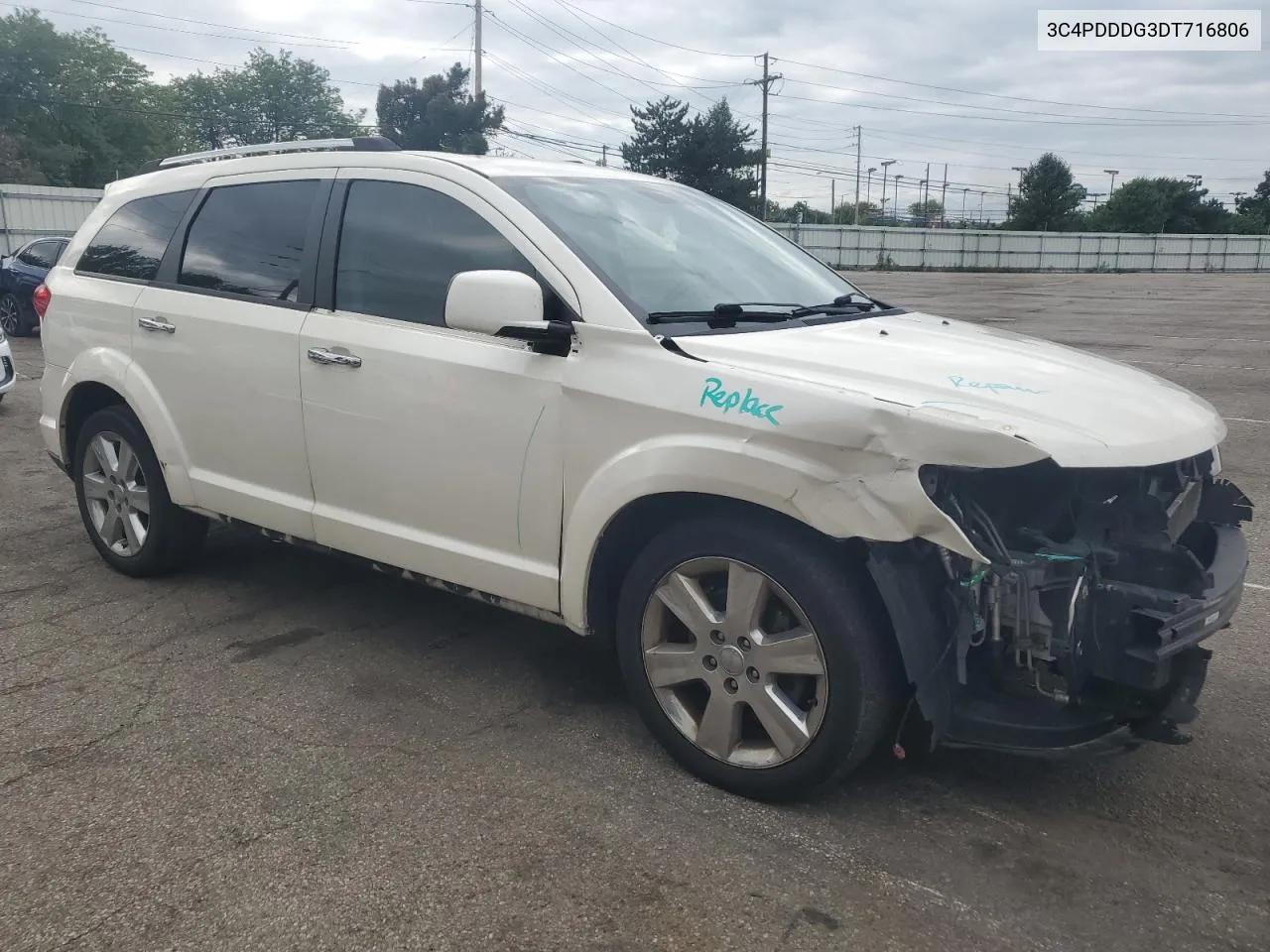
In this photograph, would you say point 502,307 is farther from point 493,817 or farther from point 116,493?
point 116,493

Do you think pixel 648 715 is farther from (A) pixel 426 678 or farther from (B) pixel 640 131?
(B) pixel 640 131

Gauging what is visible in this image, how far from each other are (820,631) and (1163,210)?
87875mm

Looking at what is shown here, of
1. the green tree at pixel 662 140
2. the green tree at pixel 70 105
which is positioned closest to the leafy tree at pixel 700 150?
the green tree at pixel 662 140

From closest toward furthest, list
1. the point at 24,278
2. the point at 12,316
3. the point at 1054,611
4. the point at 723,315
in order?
the point at 1054,611 < the point at 723,315 < the point at 24,278 < the point at 12,316

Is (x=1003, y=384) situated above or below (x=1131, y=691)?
above

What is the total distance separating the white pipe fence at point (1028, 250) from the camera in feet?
176

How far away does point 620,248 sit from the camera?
3.57 metres

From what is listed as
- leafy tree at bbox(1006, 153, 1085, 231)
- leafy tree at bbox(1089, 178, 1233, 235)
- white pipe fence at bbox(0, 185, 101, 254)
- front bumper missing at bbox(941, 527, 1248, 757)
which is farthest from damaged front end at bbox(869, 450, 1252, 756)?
leafy tree at bbox(1089, 178, 1233, 235)

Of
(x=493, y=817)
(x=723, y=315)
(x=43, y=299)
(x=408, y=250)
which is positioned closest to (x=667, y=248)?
(x=723, y=315)

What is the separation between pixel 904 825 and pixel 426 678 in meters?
1.80

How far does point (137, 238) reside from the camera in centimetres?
489

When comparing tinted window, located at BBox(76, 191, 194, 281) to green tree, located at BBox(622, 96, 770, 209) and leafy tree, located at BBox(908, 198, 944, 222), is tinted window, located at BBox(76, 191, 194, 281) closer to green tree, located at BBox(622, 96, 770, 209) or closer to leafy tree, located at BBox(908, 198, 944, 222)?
green tree, located at BBox(622, 96, 770, 209)

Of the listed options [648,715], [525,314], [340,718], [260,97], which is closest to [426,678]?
[340,718]

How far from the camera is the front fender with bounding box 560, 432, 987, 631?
2617 mm
